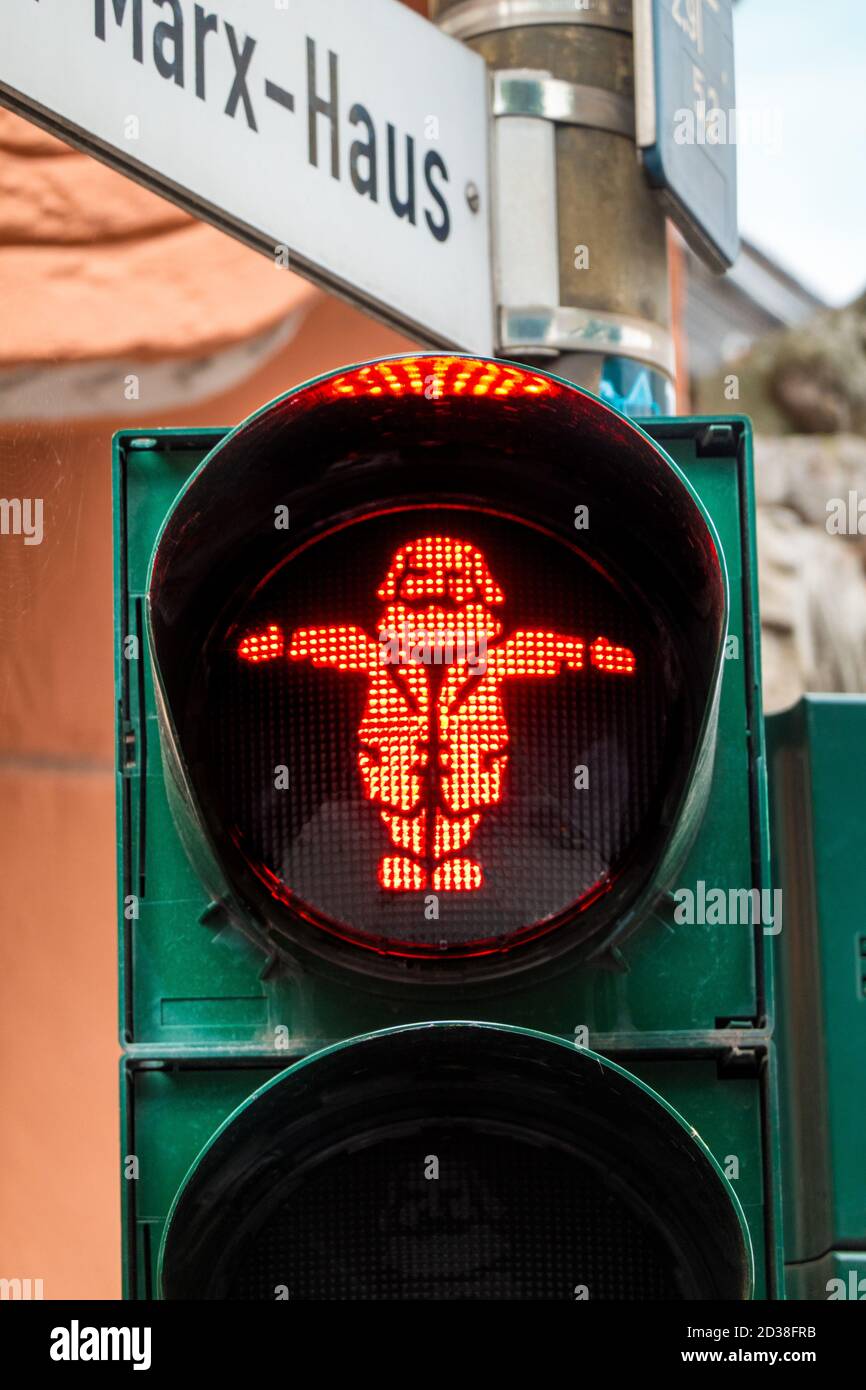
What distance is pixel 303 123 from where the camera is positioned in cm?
196

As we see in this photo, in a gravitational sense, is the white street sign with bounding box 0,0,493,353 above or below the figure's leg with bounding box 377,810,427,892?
above

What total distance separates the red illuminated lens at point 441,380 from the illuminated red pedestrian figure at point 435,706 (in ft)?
0.57

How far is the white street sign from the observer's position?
1.69 m

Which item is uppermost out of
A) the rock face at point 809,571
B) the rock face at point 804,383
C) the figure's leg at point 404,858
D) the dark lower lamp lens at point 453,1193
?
the rock face at point 804,383

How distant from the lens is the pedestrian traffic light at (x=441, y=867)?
1457 mm

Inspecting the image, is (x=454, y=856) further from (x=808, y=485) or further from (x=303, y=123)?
(x=808, y=485)

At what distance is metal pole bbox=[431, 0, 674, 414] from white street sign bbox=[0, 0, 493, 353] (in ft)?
0.22

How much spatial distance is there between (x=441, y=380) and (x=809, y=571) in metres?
18.0

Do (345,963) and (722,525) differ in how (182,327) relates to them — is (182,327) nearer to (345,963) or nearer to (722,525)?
(722,525)
